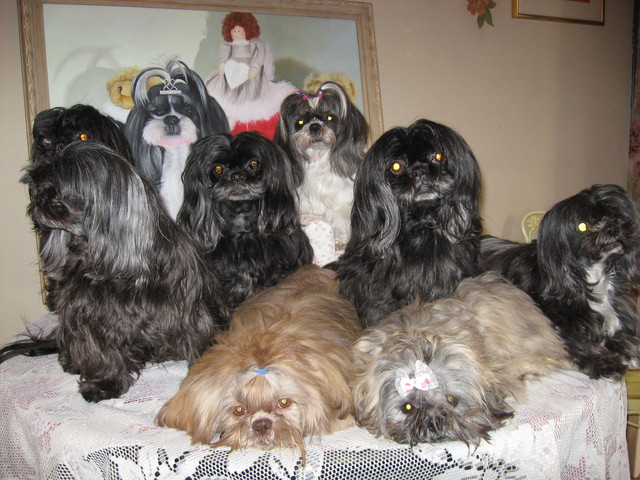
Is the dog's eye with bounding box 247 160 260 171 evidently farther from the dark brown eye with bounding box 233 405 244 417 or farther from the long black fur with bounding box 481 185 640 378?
the long black fur with bounding box 481 185 640 378

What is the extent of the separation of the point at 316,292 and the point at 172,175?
2342 mm

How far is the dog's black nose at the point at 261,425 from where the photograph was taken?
6.21ft

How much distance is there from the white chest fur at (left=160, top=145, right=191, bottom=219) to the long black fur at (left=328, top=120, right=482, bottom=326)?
2.29 metres

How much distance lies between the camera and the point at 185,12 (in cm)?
448

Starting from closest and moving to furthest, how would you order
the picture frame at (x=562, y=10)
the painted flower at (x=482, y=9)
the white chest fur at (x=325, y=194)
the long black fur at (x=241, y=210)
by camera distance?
the long black fur at (x=241, y=210) < the white chest fur at (x=325, y=194) < the painted flower at (x=482, y=9) < the picture frame at (x=562, y=10)

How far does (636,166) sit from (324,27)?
434 centimetres

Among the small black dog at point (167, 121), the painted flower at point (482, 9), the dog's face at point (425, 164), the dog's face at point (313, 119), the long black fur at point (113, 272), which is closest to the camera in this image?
the long black fur at point (113, 272)

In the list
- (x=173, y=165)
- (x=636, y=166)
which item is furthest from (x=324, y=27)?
(x=636, y=166)

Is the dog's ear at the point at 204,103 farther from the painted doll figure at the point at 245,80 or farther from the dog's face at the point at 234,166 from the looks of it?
the dog's face at the point at 234,166

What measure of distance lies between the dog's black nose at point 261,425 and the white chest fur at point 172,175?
2.90m

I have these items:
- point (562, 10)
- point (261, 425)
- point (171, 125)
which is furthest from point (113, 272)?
point (562, 10)

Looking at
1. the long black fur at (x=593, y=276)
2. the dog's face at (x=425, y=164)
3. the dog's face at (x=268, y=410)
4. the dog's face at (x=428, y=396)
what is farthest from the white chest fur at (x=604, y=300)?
the dog's face at (x=268, y=410)

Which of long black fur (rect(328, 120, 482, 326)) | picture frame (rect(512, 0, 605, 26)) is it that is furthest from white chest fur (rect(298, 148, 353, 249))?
picture frame (rect(512, 0, 605, 26))

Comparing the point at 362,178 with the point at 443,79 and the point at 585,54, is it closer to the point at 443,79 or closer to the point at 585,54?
the point at 443,79
